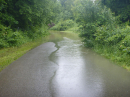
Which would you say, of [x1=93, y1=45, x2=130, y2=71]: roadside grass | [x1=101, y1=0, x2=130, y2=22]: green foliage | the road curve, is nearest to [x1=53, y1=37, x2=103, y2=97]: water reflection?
the road curve

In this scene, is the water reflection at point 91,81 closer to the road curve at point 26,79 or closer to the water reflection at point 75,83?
the water reflection at point 75,83

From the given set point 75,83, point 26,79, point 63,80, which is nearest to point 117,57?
point 75,83

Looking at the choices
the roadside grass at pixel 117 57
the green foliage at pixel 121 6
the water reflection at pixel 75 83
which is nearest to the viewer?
the water reflection at pixel 75 83

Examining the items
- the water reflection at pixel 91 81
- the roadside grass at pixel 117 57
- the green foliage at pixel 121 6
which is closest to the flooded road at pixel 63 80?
the water reflection at pixel 91 81

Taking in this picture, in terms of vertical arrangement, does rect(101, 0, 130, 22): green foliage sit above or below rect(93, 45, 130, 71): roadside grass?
above

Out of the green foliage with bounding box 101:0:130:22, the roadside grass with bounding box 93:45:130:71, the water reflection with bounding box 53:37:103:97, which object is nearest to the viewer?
the water reflection with bounding box 53:37:103:97

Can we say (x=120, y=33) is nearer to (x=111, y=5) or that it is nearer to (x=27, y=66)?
(x=27, y=66)

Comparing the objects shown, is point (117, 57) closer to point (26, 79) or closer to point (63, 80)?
point (63, 80)

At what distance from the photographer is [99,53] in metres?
10.7

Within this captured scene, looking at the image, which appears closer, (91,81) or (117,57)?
(91,81)

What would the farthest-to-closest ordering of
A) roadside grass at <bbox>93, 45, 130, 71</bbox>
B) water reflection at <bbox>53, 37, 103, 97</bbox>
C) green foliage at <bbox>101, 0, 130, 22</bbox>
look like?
green foliage at <bbox>101, 0, 130, 22</bbox> → roadside grass at <bbox>93, 45, 130, 71</bbox> → water reflection at <bbox>53, 37, 103, 97</bbox>

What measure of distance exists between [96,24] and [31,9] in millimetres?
8094

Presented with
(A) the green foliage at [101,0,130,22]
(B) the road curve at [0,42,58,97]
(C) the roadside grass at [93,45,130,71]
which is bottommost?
(B) the road curve at [0,42,58,97]

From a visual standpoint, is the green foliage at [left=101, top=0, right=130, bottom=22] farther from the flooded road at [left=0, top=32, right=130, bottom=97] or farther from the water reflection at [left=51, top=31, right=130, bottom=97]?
the water reflection at [left=51, top=31, right=130, bottom=97]
